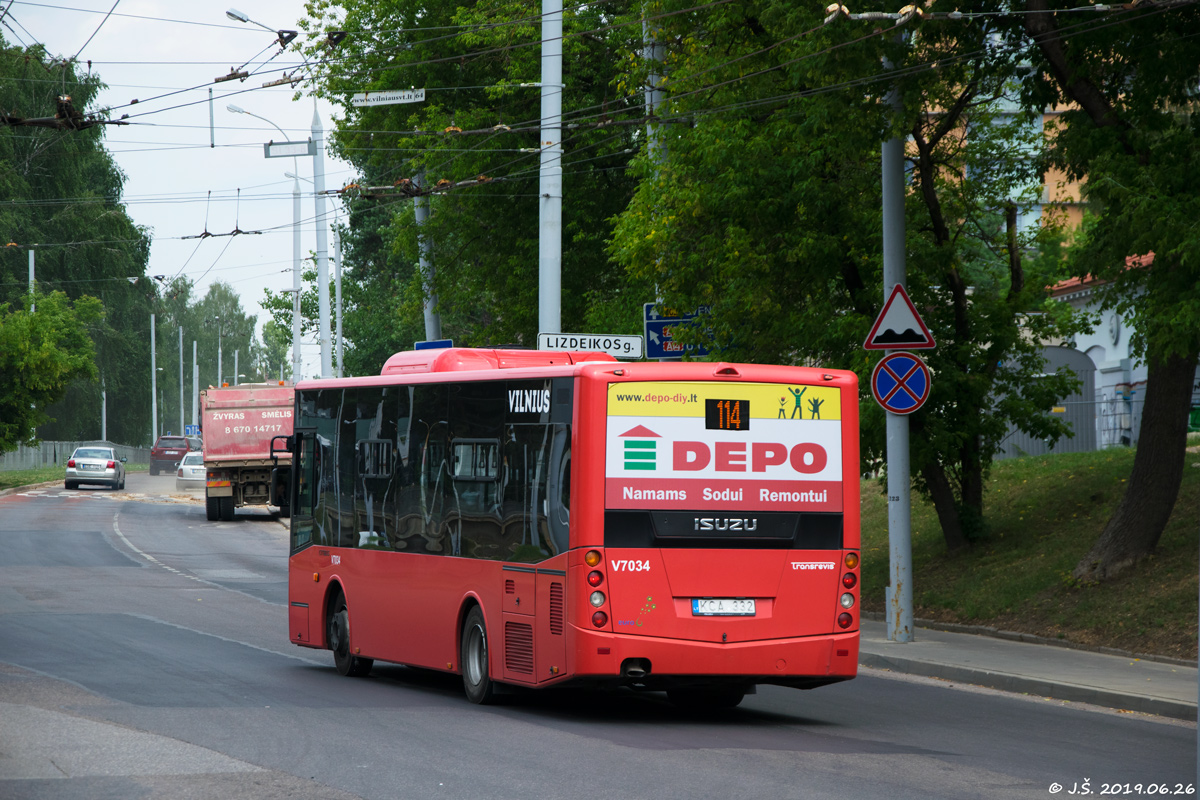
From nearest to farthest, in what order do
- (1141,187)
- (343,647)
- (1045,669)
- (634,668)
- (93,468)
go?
(634,668) → (1141,187) → (1045,669) → (343,647) → (93,468)

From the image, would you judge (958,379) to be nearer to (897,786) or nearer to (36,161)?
(897,786)

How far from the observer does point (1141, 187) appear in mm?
13828

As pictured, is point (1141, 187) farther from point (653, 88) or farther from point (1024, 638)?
point (653, 88)

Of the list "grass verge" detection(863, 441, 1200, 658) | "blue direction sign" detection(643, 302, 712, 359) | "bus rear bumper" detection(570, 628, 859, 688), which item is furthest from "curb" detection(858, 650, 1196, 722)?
"blue direction sign" detection(643, 302, 712, 359)

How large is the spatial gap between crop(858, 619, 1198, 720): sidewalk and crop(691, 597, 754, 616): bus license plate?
3555 mm

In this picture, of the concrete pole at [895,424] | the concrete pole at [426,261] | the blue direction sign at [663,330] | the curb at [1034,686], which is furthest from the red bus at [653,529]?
the concrete pole at [426,261]

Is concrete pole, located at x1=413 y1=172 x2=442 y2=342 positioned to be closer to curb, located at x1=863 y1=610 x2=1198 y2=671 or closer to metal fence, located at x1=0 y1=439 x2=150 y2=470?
curb, located at x1=863 y1=610 x2=1198 y2=671

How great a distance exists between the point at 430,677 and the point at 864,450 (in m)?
6.77

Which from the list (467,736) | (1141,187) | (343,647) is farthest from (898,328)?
(467,736)

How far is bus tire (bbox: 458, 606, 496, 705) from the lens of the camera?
1216cm

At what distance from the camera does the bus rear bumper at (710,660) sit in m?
10.8

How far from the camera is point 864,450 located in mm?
18938

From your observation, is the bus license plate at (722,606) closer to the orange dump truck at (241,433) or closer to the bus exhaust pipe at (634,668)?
the bus exhaust pipe at (634,668)

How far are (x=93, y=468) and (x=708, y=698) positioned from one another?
48.8 m
